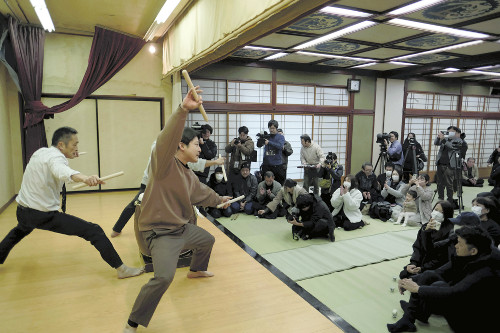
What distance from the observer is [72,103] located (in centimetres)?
568

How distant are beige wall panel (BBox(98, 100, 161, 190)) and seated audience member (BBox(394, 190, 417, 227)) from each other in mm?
4762

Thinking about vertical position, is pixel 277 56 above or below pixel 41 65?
above

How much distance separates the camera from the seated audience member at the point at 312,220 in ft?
14.3

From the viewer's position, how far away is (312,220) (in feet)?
14.4

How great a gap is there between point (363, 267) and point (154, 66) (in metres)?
5.27

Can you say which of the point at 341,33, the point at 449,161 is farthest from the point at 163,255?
the point at 449,161

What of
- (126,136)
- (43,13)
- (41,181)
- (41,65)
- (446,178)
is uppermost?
(43,13)

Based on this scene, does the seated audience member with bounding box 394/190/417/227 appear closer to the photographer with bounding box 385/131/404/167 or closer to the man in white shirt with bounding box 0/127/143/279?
the photographer with bounding box 385/131/404/167

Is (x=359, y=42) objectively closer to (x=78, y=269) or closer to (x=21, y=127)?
(x=78, y=269)

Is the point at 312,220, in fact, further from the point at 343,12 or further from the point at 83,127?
the point at 83,127

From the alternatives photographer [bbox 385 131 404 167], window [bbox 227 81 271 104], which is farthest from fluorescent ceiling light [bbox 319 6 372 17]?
photographer [bbox 385 131 404 167]

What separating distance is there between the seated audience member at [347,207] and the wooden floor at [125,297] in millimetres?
2103

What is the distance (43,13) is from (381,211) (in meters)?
5.83

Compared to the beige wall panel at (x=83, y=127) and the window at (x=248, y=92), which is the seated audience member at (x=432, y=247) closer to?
the window at (x=248, y=92)
